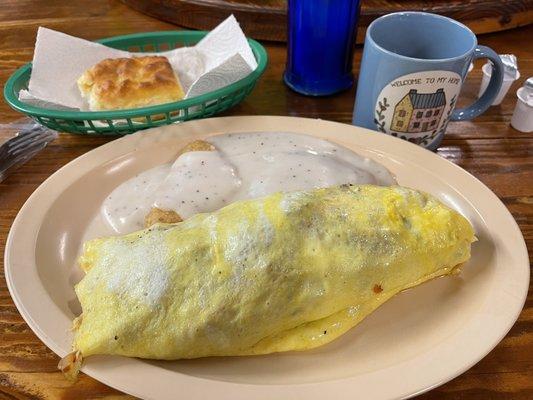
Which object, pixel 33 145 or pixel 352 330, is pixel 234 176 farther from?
pixel 33 145

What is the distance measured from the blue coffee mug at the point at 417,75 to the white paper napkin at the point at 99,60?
12.0 inches

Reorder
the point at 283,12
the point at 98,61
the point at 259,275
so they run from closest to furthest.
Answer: the point at 259,275, the point at 98,61, the point at 283,12

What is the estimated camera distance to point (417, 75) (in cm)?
96

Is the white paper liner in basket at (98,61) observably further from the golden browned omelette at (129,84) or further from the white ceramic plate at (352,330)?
the white ceramic plate at (352,330)

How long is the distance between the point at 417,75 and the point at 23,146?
87cm

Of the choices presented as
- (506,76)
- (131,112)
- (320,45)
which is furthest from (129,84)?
(506,76)

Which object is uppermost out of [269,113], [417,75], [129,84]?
[417,75]

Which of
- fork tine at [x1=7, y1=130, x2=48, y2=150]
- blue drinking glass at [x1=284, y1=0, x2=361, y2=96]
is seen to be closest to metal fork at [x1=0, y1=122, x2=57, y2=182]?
fork tine at [x1=7, y1=130, x2=48, y2=150]

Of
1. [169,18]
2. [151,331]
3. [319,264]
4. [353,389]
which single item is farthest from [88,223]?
[169,18]

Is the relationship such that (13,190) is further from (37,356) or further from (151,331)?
(151,331)

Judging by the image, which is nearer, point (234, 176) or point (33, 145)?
point (234, 176)

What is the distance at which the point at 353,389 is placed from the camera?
63 centimetres

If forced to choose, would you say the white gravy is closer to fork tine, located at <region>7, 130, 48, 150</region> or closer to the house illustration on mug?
the house illustration on mug

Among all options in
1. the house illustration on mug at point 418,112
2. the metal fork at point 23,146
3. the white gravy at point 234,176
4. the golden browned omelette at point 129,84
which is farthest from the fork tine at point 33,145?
the house illustration on mug at point 418,112
